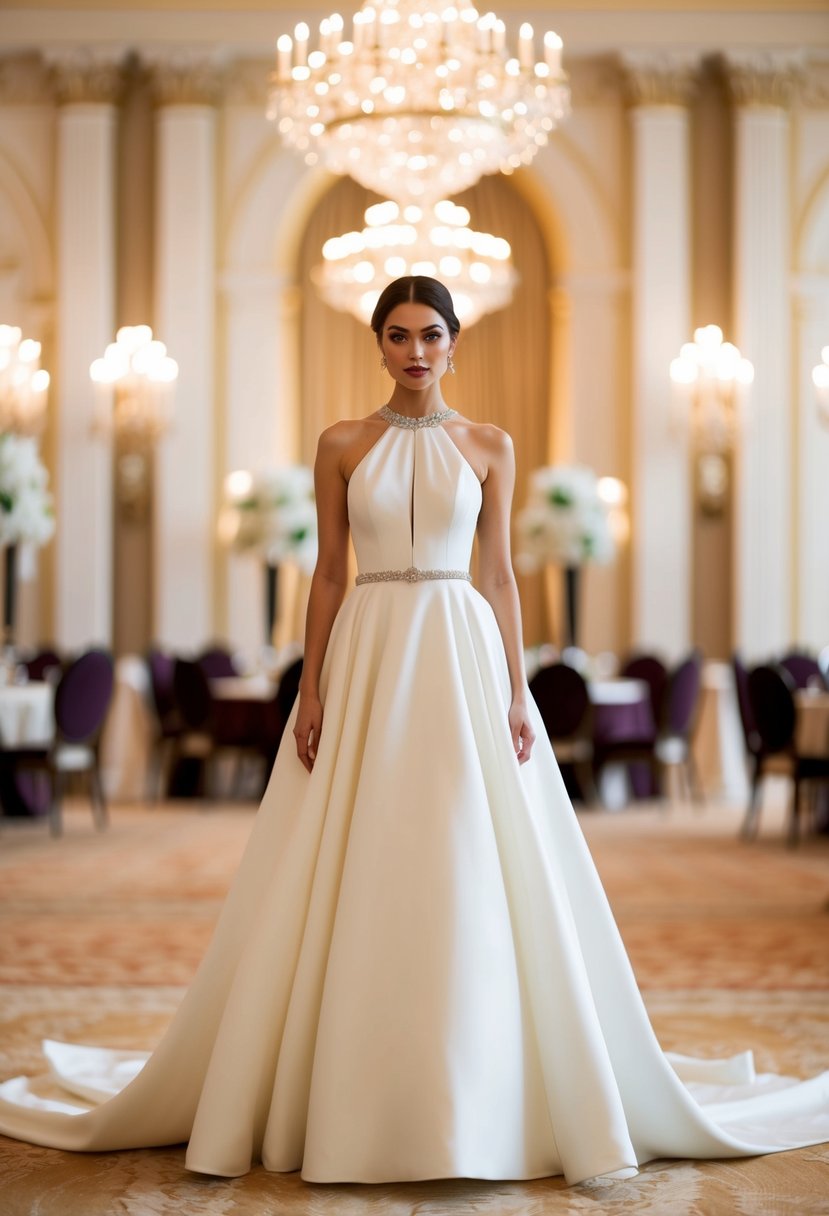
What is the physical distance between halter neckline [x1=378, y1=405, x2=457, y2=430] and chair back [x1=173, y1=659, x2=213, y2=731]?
6324mm

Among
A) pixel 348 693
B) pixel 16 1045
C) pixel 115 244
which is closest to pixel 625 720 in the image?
pixel 115 244

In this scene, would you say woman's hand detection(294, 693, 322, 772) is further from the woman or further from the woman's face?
the woman's face

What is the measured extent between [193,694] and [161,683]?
0.62 meters

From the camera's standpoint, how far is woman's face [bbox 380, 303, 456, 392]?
8.85 ft

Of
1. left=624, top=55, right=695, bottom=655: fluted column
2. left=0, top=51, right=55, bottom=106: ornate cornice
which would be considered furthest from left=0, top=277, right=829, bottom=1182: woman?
left=0, top=51, right=55, bottom=106: ornate cornice

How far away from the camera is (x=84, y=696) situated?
25.4 feet

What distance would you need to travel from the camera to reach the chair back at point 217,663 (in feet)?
32.6

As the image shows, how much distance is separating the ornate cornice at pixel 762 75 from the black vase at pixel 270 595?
15.5 feet

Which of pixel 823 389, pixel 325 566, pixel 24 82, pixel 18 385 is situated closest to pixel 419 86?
pixel 823 389

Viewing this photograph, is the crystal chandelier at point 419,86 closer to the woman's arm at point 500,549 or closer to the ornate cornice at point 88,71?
the ornate cornice at point 88,71

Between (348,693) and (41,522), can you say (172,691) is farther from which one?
(348,693)

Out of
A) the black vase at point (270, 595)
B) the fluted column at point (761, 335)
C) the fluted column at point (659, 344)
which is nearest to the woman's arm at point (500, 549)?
the black vase at point (270, 595)

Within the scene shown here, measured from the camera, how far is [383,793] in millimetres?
2586

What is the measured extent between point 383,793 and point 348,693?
0.21 metres
